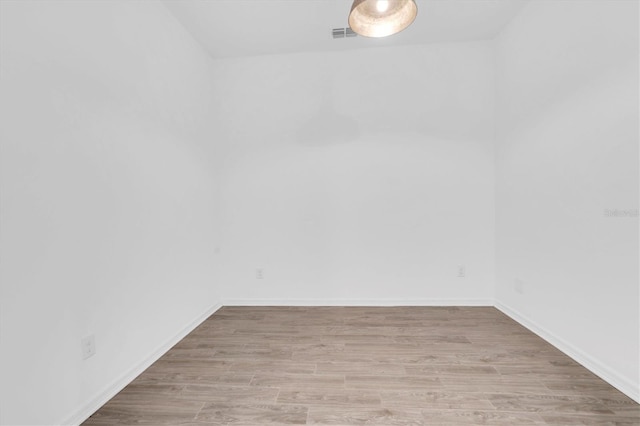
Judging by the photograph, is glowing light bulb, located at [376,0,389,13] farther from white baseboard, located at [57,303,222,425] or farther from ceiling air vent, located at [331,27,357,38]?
white baseboard, located at [57,303,222,425]

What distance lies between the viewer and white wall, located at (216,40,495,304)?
3.12m

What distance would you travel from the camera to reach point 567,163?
7.07 feet

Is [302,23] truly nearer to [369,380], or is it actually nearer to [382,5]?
[382,5]

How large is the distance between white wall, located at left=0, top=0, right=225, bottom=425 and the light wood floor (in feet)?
1.22

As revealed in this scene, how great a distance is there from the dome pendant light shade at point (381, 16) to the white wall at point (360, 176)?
1.79 metres

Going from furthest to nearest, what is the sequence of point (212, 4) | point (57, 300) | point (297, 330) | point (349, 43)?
point (349, 43) < point (297, 330) < point (212, 4) < point (57, 300)

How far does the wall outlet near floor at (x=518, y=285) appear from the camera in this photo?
8.84 feet

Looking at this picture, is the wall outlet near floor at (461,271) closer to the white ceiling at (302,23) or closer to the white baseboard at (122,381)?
the white ceiling at (302,23)

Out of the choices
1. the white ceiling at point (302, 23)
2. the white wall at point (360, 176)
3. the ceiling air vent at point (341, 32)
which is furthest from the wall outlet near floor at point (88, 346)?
the ceiling air vent at point (341, 32)

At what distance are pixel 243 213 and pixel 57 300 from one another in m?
1.99

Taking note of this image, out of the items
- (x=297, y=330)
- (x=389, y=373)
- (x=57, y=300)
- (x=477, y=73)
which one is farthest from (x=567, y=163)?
(x=57, y=300)

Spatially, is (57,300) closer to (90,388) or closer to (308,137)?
(90,388)

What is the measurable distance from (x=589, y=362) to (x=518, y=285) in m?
0.87

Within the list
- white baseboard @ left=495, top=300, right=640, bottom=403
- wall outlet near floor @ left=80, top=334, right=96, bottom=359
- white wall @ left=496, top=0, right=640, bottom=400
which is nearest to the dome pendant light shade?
white wall @ left=496, top=0, right=640, bottom=400
